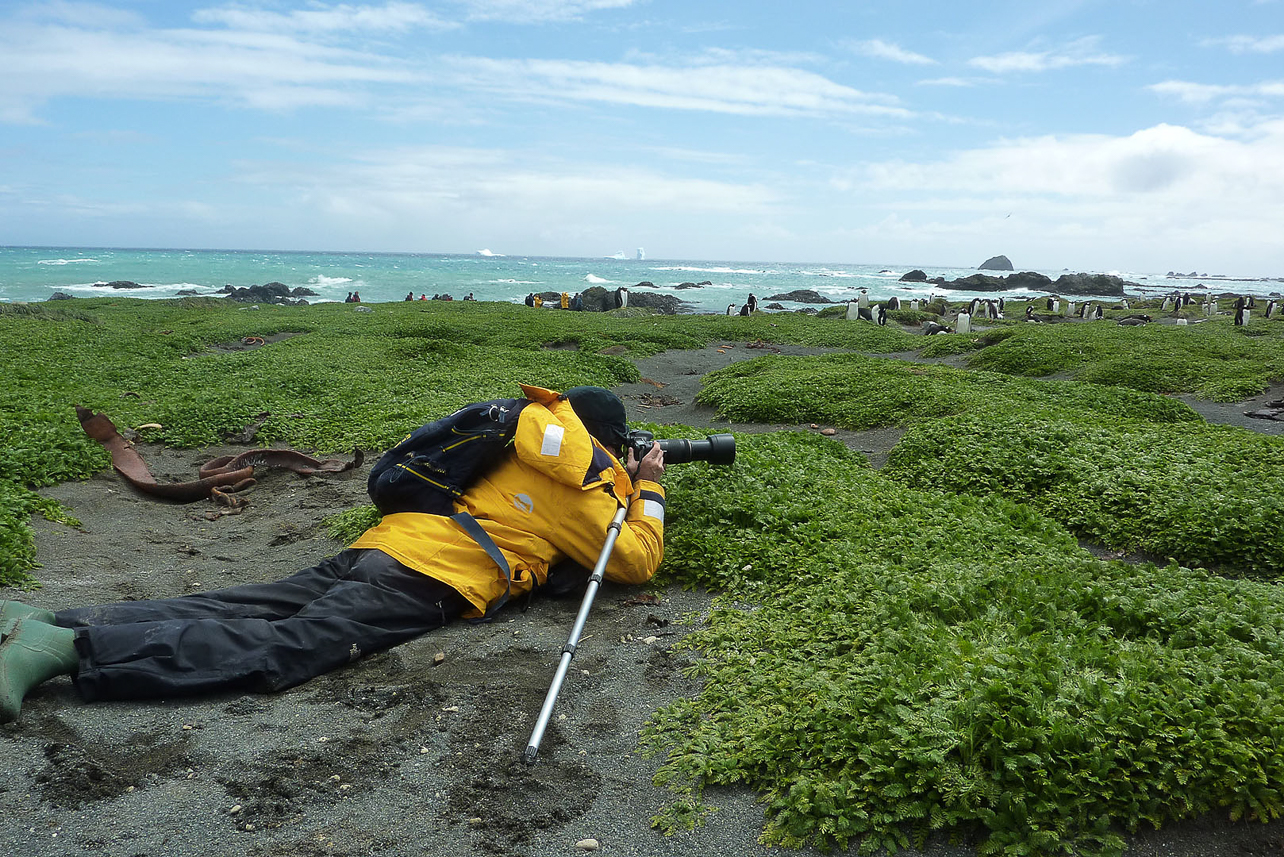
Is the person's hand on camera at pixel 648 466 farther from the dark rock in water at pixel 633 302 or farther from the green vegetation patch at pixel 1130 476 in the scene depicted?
the dark rock in water at pixel 633 302

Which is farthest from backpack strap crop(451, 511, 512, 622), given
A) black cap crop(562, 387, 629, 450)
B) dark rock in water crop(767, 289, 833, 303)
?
dark rock in water crop(767, 289, 833, 303)

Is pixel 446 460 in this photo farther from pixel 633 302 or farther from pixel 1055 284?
pixel 1055 284

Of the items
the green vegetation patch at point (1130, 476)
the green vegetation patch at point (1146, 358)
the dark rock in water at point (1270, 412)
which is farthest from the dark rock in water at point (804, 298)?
the green vegetation patch at point (1130, 476)

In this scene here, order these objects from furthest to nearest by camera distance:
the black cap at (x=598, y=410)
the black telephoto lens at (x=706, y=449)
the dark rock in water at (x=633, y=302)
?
the dark rock in water at (x=633, y=302), the black telephoto lens at (x=706, y=449), the black cap at (x=598, y=410)

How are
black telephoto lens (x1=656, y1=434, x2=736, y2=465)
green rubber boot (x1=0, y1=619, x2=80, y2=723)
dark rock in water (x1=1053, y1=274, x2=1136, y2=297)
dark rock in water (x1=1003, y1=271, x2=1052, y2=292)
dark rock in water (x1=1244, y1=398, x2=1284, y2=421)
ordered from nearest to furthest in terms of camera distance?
green rubber boot (x1=0, y1=619, x2=80, y2=723) < black telephoto lens (x1=656, y1=434, x2=736, y2=465) < dark rock in water (x1=1244, y1=398, x2=1284, y2=421) < dark rock in water (x1=1053, y1=274, x2=1136, y2=297) < dark rock in water (x1=1003, y1=271, x2=1052, y2=292)

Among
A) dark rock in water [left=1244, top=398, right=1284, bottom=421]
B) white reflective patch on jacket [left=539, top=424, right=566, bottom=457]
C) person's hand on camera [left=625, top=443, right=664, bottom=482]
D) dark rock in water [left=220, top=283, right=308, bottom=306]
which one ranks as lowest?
person's hand on camera [left=625, top=443, right=664, bottom=482]

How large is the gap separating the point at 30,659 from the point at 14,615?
31 cm

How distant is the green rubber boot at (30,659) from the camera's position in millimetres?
3436

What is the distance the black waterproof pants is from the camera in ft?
12.5

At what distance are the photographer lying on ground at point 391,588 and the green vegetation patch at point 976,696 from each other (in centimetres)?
97

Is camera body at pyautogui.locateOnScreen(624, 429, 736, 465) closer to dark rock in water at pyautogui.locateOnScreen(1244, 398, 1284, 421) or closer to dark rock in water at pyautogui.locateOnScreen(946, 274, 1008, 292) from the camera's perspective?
dark rock in water at pyautogui.locateOnScreen(1244, 398, 1284, 421)

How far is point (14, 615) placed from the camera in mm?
3771

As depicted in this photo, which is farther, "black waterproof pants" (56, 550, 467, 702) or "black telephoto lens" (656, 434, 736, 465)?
"black telephoto lens" (656, 434, 736, 465)

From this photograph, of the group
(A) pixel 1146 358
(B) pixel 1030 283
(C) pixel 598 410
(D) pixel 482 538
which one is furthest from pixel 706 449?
(B) pixel 1030 283
